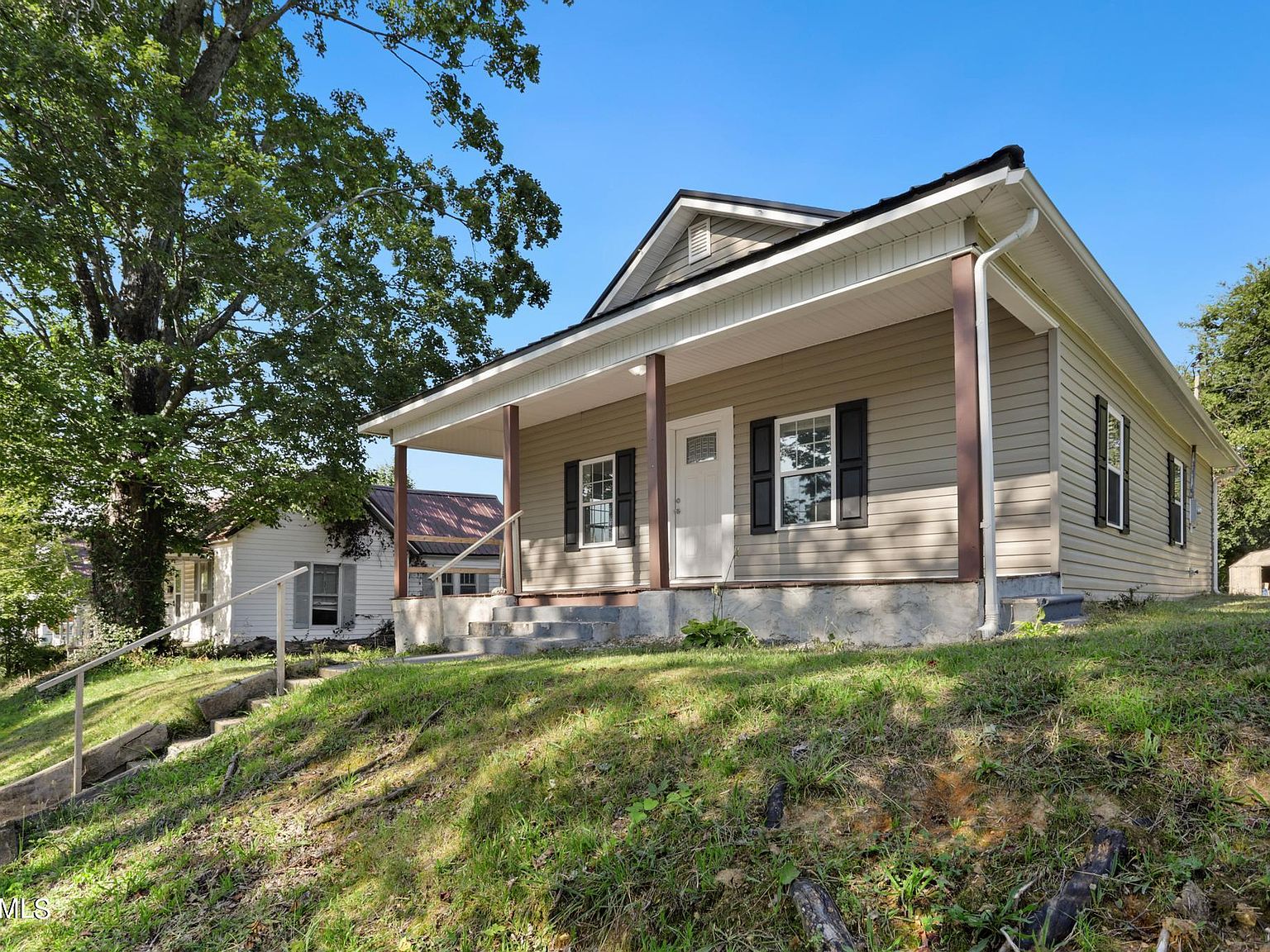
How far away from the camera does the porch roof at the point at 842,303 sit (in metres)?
6.08

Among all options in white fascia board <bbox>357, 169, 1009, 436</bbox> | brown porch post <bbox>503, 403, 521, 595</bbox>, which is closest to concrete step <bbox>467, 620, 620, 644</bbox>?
brown porch post <bbox>503, 403, 521, 595</bbox>

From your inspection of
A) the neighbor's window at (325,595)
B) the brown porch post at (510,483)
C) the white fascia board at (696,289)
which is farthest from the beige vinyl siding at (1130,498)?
the neighbor's window at (325,595)

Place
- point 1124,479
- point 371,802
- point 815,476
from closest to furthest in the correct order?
point 371,802 < point 815,476 < point 1124,479

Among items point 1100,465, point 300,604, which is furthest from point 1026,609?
point 300,604

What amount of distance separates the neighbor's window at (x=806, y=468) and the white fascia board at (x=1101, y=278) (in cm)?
289

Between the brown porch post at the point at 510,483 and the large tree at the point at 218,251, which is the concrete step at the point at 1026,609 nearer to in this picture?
the brown porch post at the point at 510,483

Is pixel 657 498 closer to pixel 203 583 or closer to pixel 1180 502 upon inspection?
pixel 1180 502

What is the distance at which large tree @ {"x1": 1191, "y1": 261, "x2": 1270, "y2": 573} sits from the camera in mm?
26406

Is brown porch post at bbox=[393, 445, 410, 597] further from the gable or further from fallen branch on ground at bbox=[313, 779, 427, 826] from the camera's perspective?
fallen branch on ground at bbox=[313, 779, 427, 826]

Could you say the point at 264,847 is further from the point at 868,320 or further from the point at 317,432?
the point at 317,432

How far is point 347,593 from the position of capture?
20.7 metres

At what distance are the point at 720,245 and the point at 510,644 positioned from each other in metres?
6.05

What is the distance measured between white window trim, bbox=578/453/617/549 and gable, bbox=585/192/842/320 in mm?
2128

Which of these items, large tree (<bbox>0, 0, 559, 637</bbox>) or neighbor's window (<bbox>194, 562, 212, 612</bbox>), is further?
neighbor's window (<bbox>194, 562, 212, 612</bbox>)
